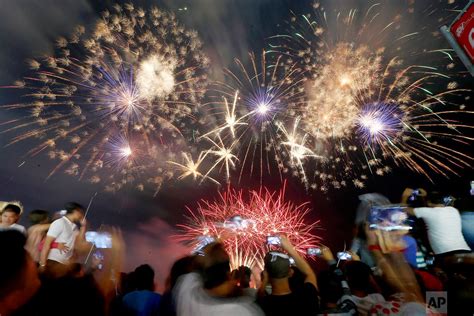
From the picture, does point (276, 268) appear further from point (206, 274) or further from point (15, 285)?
point (15, 285)

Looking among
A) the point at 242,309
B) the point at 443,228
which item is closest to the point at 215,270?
the point at 242,309

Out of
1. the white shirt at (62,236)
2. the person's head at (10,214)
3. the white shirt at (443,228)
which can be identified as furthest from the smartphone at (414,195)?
the person's head at (10,214)

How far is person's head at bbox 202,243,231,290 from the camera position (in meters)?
2.68

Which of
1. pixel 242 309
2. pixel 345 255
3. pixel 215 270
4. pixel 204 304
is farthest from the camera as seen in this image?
pixel 345 255

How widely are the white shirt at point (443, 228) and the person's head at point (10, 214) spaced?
6.58 m

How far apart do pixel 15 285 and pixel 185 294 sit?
138cm

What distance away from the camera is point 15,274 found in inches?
72.5

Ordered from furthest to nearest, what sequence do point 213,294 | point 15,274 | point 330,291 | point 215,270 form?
point 330,291
point 215,270
point 213,294
point 15,274

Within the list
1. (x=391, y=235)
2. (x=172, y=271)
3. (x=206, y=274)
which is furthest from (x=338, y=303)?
(x=172, y=271)

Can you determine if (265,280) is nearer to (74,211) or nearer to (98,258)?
(98,258)

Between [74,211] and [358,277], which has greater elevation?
[74,211]

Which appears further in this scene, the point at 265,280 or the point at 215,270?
the point at 265,280

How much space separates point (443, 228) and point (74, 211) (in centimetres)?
593

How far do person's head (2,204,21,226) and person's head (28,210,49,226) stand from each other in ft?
0.81
